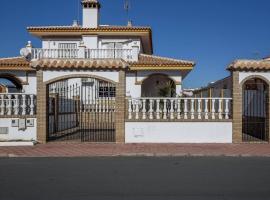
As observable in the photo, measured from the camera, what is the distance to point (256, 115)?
56.6 feet

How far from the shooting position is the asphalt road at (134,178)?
6.71 metres

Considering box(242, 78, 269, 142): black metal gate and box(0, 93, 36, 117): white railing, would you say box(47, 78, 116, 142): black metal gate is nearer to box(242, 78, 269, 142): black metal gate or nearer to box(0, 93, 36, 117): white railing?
box(0, 93, 36, 117): white railing

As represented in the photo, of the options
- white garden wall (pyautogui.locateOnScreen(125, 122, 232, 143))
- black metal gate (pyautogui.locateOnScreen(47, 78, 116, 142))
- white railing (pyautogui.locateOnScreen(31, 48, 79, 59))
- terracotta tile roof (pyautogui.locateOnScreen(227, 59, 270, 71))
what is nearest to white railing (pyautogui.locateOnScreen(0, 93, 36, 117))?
black metal gate (pyautogui.locateOnScreen(47, 78, 116, 142))

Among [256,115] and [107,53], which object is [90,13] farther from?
[256,115]

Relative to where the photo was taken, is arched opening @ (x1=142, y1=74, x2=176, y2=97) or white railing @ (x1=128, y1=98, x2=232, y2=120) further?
arched opening @ (x1=142, y1=74, x2=176, y2=97)

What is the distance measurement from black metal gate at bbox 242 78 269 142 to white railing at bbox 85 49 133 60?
958 cm

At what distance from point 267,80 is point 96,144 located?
7223 millimetres

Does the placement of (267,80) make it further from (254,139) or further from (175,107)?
(175,107)

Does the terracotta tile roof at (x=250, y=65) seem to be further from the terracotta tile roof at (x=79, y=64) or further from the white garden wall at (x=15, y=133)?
the white garden wall at (x=15, y=133)

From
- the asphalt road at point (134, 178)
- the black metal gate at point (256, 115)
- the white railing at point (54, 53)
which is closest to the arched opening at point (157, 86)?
the white railing at point (54, 53)

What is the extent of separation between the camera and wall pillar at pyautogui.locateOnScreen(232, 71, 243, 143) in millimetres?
14977

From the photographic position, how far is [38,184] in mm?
7543

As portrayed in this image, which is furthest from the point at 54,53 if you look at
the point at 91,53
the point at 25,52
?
the point at 91,53

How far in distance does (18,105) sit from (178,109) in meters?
6.48
